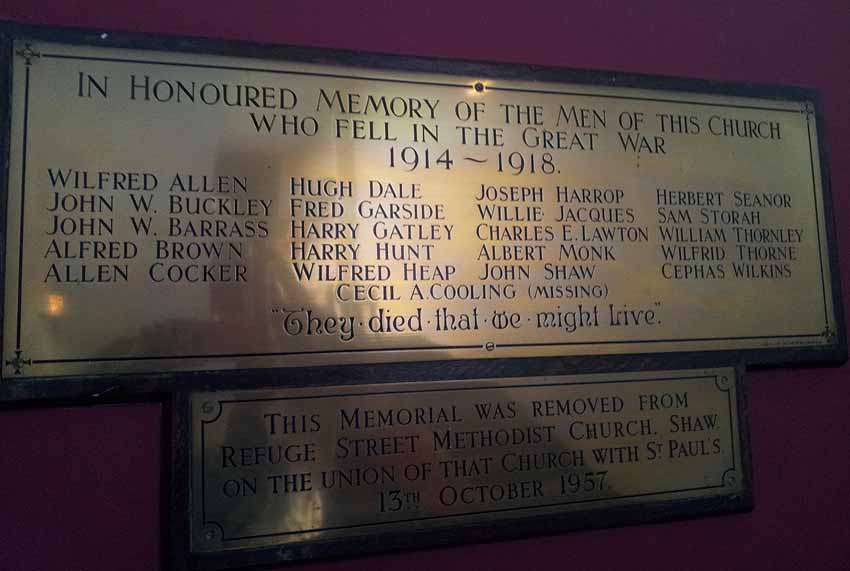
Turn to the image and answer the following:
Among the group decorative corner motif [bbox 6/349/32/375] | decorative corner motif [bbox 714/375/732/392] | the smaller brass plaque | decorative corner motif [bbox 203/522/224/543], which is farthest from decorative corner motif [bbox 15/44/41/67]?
decorative corner motif [bbox 714/375/732/392]

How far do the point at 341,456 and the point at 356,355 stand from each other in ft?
0.72

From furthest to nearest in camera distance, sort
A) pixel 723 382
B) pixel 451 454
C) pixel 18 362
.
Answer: pixel 723 382
pixel 451 454
pixel 18 362

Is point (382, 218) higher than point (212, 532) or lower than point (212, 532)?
higher

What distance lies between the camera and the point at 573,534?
1484mm

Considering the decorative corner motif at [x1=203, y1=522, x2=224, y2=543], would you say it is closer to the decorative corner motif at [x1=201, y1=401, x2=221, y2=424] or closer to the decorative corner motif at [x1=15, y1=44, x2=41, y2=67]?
the decorative corner motif at [x1=201, y1=401, x2=221, y2=424]

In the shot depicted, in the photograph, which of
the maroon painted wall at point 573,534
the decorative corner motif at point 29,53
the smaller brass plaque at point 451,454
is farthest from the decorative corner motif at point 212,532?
the decorative corner motif at point 29,53

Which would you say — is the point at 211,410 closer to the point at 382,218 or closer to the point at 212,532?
the point at 212,532

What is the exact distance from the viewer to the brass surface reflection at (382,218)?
1287 mm

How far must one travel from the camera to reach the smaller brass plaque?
1.31 m

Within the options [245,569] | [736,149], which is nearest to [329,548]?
[245,569]

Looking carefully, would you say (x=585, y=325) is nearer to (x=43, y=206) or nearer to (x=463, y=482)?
(x=463, y=482)

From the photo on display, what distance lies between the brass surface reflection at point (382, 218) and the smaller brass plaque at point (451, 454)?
10cm

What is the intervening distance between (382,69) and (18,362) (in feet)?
3.26

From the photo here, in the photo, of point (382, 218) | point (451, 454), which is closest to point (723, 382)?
point (451, 454)
